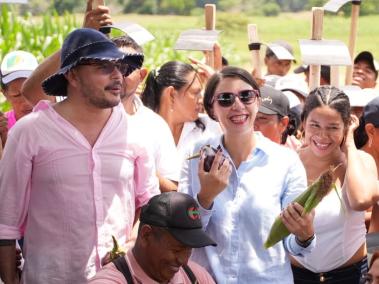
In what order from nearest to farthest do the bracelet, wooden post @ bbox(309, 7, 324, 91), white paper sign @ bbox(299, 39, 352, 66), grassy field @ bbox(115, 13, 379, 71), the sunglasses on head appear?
1. the bracelet
2. the sunglasses on head
3. white paper sign @ bbox(299, 39, 352, 66)
4. wooden post @ bbox(309, 7, 324, 91)
5. grassy field @ bbox(115, 13, 379, 71)

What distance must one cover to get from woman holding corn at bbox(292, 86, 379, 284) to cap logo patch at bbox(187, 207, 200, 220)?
3.49ft

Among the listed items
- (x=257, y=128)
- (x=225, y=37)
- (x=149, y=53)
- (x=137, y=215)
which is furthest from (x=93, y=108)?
(x=225, y=37)

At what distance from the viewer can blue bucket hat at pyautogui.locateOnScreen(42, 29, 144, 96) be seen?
4.02 m

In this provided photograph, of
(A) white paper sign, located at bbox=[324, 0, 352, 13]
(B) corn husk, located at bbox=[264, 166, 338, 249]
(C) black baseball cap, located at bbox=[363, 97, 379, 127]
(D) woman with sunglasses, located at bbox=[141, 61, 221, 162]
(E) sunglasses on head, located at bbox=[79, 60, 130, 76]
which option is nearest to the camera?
(B) corn husk, located at bbox=[264, 166, 338, 249]

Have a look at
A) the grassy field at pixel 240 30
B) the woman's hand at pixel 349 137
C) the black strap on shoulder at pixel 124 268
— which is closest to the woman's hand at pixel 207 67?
the woman's hand at pixel 349 137

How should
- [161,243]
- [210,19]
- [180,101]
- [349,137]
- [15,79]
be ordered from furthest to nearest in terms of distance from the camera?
[210,19]
[15,79]
[180,101]
[349,137]
[161,243]

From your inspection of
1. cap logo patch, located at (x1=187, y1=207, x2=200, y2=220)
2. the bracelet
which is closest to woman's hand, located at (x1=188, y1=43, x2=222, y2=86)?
the bracelet

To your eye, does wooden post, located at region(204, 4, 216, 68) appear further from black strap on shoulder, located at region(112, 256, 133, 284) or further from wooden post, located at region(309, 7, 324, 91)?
→ black strap on shoulder, located at region(112, 256, 133, 284)

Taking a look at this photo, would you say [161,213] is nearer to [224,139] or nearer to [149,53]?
[224,139]

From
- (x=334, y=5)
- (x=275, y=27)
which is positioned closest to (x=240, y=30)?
(x=275, y=27)

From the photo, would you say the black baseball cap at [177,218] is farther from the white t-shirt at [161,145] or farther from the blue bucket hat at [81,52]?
the white t-shirt at [161,145]

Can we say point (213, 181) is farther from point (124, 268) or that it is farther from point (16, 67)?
point (16, 67)

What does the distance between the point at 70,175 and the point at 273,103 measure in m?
1.70

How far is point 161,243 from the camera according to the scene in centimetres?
356
